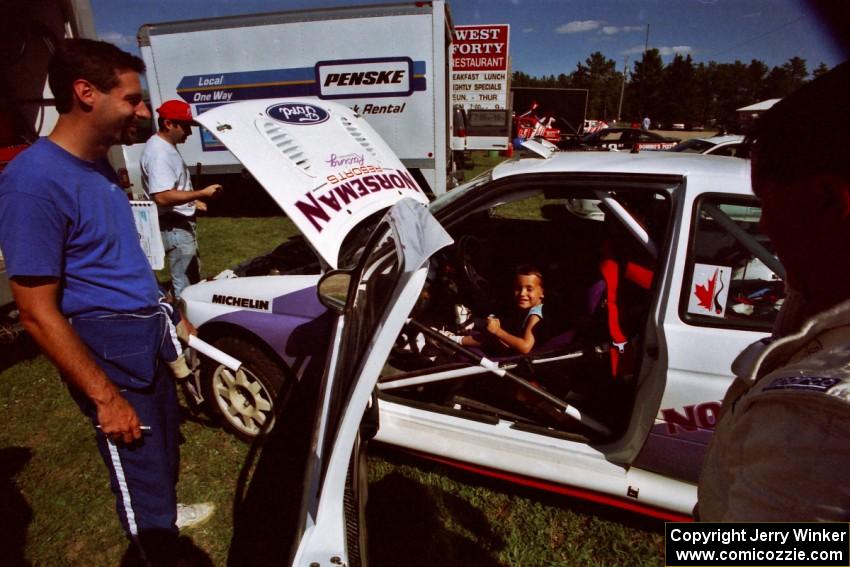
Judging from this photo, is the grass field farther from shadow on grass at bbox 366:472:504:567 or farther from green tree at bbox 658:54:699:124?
green tree at bbox 658:54:699:124

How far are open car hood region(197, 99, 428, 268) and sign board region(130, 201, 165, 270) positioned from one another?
31.9 inches

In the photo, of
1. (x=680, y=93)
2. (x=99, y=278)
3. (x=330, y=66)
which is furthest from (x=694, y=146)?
(x=680, y=93)

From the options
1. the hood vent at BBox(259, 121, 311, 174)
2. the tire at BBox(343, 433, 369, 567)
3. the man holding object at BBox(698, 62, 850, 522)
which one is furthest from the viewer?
the hood vent at BBox(259, 121, 311, 174)

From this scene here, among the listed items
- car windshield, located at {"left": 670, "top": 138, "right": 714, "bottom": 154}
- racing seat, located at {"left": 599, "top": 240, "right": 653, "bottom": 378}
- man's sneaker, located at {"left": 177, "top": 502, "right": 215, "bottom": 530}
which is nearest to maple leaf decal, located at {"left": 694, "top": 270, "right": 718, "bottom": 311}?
racing seat, located at {"left": 599, "top": 240, "right": 653, "bottom": 378}

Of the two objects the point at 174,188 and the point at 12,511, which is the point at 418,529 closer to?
the point at 12,511

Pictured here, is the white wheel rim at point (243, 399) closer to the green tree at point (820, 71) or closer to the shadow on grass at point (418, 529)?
the shadow on grass at point (418, 529)

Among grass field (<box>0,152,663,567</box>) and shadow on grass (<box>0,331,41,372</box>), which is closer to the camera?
grass field (<box>0,152,663,567</box>)

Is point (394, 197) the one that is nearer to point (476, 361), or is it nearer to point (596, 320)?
point (476, 361)

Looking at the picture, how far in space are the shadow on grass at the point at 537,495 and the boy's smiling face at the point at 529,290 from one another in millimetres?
967

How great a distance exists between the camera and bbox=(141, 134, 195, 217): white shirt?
349 cm

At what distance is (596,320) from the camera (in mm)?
2346

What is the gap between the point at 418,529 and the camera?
7.26 feet

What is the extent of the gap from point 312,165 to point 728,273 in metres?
1.93

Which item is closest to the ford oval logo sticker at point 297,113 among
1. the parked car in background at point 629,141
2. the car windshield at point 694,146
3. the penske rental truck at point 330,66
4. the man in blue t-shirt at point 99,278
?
the man in blue t-shirt at point 99,278
